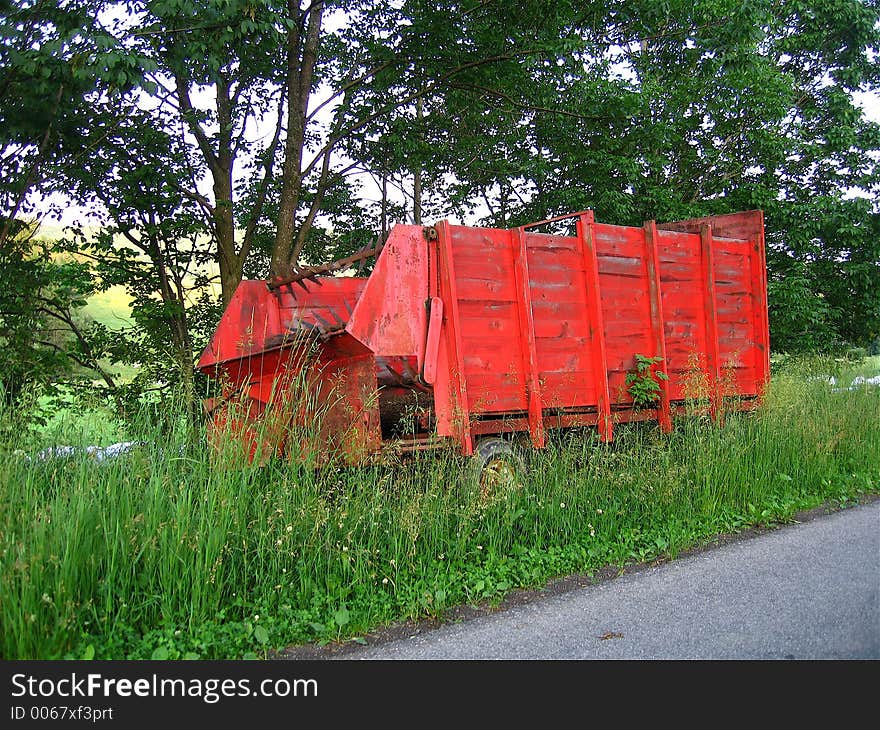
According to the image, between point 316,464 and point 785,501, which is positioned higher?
point 316,464

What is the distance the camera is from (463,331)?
576cm

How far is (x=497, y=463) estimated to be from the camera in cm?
594

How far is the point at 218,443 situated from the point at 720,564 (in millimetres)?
3619

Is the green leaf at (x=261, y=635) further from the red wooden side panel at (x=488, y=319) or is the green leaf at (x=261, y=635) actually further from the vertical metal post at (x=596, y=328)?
the vertical metal post at (x=596, y=328)

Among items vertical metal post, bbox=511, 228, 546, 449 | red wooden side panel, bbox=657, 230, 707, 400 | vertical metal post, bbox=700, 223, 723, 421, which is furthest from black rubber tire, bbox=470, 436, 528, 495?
vertical metal post, bbox=700, 223, 723, 421

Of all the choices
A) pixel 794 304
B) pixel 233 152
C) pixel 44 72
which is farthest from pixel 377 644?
pixel 794 304

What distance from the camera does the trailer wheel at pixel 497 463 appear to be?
17.9 ft

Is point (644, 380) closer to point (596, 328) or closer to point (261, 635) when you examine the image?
point (596, 328)

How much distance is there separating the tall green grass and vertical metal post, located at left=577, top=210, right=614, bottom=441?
522 mm

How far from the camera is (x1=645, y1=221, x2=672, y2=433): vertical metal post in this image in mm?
7074

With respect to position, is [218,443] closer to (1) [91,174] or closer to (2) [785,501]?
(1) [91,174]

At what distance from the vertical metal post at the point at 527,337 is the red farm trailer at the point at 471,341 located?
0.01 meters

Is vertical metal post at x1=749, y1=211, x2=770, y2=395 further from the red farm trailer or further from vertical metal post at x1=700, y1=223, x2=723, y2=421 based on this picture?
vertical metal post at x1=700, y1=223, x2=723, y2=421

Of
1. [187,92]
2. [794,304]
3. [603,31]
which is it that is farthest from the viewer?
[794,304]
